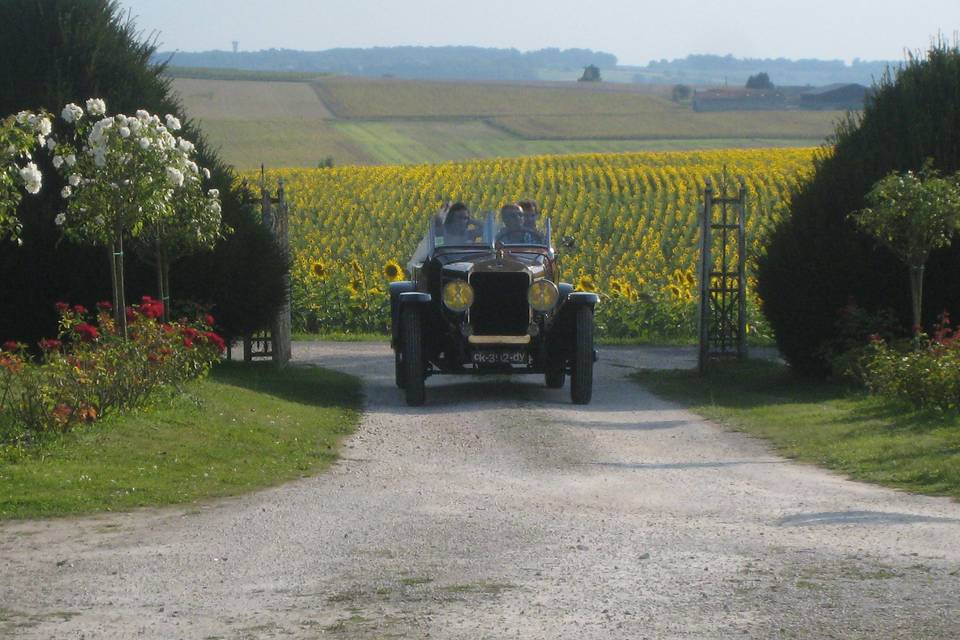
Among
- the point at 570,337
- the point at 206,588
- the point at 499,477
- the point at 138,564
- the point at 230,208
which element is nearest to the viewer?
the point at 206,588

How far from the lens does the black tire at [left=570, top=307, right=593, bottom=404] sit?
58.7 feet

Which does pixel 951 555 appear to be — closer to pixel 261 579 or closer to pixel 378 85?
pixel 261 579

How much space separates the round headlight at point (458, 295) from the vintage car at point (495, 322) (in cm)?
1

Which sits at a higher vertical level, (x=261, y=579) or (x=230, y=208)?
(x=230, y=208)

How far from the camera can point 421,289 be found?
18891mm

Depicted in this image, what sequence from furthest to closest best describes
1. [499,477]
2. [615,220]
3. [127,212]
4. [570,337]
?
[615,220] < [570,337] < [127,212] < [499,477]

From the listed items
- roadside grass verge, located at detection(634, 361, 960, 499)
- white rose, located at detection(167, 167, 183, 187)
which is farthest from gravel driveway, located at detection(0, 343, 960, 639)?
white rose, located at detection(167, 167, 183, 187)

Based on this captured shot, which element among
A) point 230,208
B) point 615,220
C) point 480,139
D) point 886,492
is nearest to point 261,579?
point 886,492

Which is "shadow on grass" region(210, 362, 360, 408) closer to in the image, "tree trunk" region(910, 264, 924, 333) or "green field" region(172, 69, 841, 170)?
"tree trunk" region(910, 264, 924, 333)

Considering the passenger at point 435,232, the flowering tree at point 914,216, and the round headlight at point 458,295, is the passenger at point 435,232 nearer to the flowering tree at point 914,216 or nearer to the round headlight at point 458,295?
the round headlight at point 458,295

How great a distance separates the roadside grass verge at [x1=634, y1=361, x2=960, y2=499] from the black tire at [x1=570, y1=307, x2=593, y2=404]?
1.39 metres

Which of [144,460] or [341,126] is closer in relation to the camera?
[144,460]

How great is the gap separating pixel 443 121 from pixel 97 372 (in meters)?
84.9

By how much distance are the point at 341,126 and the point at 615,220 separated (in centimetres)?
4776
